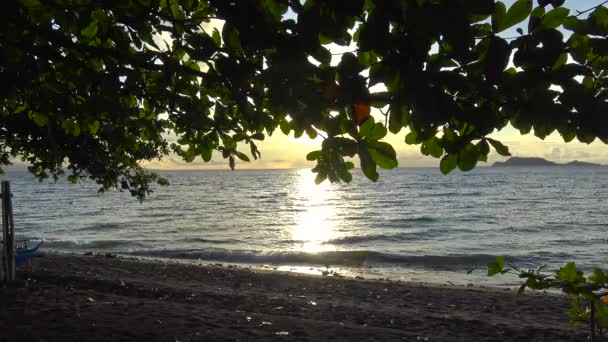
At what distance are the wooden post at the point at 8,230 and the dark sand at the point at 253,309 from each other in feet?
1.65

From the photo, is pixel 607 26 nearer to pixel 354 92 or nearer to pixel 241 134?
pixel 354 92

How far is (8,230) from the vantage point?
9.66 meters

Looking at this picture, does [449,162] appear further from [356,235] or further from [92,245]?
[356,235]

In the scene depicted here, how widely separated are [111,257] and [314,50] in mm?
19763

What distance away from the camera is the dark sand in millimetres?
7059

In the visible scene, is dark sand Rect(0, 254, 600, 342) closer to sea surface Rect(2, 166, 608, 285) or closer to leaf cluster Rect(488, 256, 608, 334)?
sea surface Rect(2, 166, 608, 285)

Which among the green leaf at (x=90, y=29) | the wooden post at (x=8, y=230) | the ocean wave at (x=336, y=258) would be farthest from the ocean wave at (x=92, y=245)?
the green leaf at (x=90, y=29)

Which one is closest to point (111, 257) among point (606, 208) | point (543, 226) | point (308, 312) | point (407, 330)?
point (308, 312)

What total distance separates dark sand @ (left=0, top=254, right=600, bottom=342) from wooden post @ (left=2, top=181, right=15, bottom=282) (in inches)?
19.8

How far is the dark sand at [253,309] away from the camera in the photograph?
7059 mm

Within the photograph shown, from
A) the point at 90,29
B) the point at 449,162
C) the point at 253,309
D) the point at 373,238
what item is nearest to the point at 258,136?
the point at 90,29

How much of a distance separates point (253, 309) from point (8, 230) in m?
4.63

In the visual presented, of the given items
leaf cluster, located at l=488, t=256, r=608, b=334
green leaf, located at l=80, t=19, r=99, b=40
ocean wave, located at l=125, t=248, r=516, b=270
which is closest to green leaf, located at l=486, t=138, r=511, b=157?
leaf cluster, located at l=488, t=256, r=608, b=334

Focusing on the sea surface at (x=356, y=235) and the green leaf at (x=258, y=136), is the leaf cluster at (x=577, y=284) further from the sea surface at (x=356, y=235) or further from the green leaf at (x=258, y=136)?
the sea surface at (x=356, y=235)
